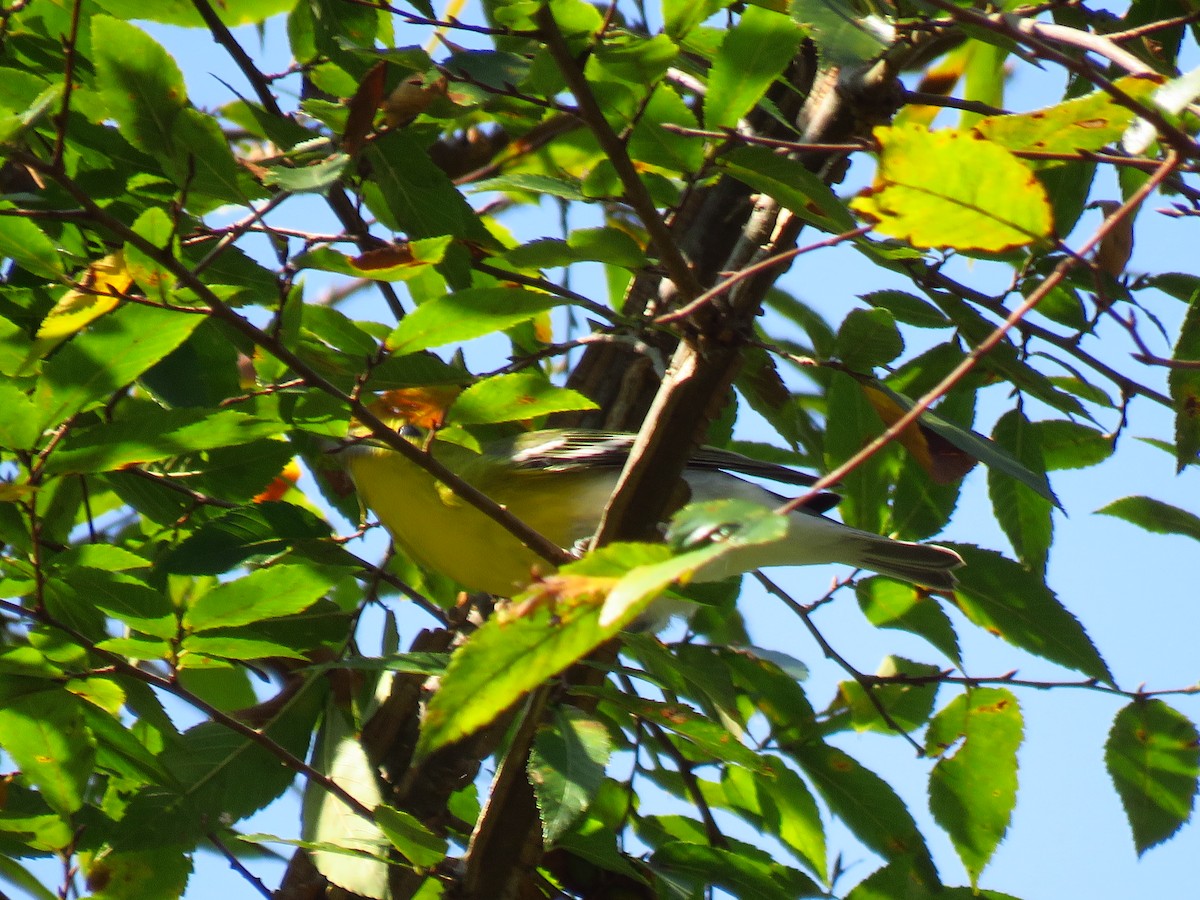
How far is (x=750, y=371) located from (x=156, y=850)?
161 centimetres

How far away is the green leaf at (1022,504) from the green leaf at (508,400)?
3.61ft

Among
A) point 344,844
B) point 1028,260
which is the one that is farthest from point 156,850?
point 1028,260

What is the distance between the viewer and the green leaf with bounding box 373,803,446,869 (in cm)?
192

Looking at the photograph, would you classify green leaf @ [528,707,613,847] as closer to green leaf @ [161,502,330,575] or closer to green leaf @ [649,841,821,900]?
green leaf @ [649,841,821,900]

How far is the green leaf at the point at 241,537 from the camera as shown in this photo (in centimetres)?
232

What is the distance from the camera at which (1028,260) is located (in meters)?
2.46

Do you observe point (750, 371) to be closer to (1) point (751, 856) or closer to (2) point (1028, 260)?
(2) point (1028, 260)

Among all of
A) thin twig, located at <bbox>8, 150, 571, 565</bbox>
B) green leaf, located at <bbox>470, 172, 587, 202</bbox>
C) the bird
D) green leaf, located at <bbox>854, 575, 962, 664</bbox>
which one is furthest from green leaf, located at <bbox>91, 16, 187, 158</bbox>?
green leaf, located at <bbox>854, 575, 962, 664</bbox>

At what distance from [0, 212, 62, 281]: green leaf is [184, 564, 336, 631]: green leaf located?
24.2 inches

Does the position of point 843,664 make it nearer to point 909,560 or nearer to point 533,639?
point 909,560

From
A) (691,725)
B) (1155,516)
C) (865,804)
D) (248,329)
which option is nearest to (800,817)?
(865,804)

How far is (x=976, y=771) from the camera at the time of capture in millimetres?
2482

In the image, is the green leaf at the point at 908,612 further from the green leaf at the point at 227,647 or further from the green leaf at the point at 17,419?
the green leaf at the point at 17,419

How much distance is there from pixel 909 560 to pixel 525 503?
1203mm
